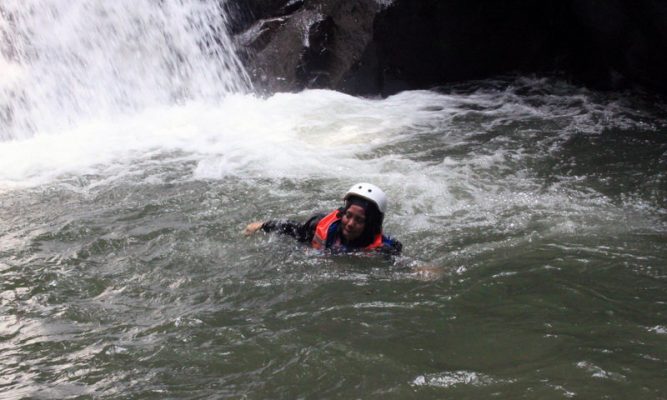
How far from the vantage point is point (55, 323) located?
4.32 m

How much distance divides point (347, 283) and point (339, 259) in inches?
18.7

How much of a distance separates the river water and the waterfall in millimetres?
1519

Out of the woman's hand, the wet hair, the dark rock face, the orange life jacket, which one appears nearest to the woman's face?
the wet hair

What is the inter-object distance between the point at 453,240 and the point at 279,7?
9.08 meters

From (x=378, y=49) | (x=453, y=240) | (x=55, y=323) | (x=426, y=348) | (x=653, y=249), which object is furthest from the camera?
(x=378, y=49)

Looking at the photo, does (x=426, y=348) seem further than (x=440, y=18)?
No

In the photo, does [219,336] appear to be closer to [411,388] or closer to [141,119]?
Answer: [411,388]

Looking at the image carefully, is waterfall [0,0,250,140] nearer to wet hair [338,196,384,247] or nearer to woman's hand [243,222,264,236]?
woman's hand [243,222,264,236]

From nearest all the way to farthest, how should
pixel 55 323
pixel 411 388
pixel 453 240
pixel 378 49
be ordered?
pixel 411 388 → pixel 55 323 → pixel 453 240 → pixel 378 49

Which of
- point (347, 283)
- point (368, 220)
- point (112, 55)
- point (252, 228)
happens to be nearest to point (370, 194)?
point (368, 220)

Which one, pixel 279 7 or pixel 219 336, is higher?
pixel 279 7

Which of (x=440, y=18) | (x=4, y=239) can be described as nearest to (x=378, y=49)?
(x=440, y=18)

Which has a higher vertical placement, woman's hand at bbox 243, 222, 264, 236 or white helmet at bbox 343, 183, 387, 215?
white helmet at bbox 343, 183, 387, 215

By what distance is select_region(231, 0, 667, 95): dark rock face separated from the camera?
38.2ft
